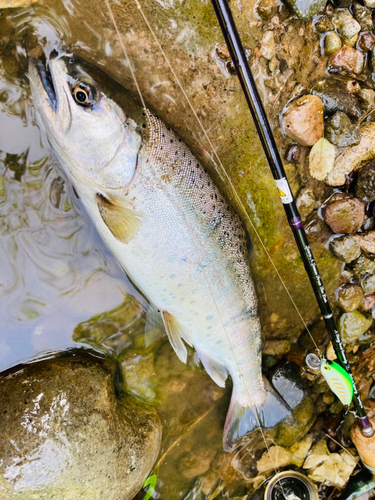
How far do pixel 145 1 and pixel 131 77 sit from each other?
1.51 ft

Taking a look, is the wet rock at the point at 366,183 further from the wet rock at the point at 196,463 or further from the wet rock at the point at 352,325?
the wet rock at the point at 196,463

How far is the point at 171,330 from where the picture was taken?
243 cm

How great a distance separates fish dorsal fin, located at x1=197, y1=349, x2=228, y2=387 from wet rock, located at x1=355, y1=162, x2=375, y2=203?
5.23 ft

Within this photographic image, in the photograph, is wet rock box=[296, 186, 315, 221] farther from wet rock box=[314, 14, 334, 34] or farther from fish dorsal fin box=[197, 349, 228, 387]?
fish dorsal fin box=[197, 349, 228, 387]

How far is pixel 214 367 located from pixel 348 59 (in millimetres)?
2326

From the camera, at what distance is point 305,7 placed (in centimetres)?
235

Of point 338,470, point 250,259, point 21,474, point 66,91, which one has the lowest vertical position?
point 338,470

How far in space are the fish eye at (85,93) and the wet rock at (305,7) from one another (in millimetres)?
1433

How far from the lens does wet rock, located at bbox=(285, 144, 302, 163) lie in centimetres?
257

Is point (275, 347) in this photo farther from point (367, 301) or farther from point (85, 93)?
point (85, 93)

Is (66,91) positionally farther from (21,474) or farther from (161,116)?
(21,474)

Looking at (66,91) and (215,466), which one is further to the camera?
(215,466)

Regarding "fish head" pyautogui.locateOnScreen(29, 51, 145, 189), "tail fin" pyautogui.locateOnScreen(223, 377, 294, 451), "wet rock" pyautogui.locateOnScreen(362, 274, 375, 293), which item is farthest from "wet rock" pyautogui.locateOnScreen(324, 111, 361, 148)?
"tail fin" pyautogui.locateOnScreen(223, 377, 294, 451)

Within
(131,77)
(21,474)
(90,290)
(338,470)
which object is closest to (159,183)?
A: (131,77)
